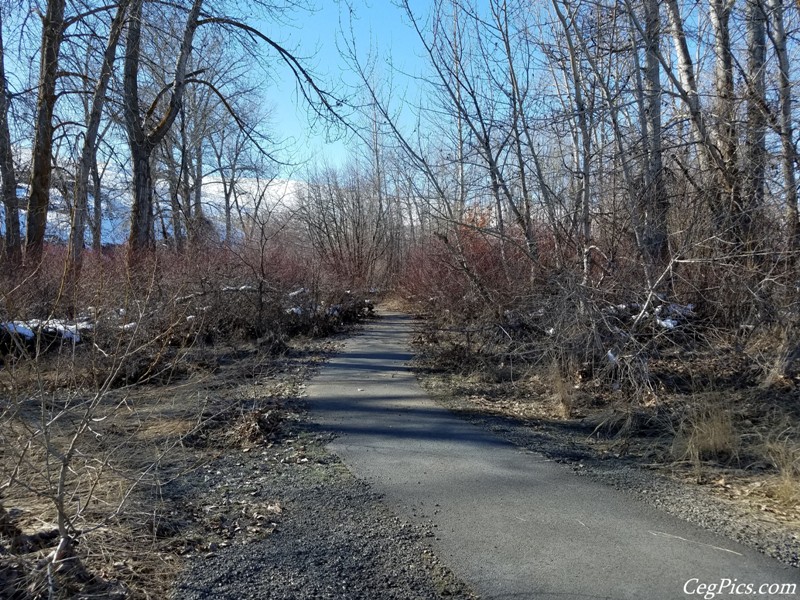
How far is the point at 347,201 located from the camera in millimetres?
41469

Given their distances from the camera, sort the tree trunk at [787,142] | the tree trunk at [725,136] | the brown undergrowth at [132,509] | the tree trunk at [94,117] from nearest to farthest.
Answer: the brown undergrowth at [132,509]
the tree trunk at [787,142]
the tree trunk at [725,136]
the tree trunk at [94,117]

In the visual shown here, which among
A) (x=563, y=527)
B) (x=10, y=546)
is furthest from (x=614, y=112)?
(x=10, y=546)

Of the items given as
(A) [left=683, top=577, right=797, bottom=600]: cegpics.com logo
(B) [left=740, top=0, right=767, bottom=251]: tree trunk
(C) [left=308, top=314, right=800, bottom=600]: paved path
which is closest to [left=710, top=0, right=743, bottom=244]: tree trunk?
(B) [left=740, top=0, right=767, bottom=251]: tree trunk

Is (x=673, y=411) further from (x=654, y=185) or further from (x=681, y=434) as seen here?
(x=654, y=185)

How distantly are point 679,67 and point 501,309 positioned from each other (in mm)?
5403

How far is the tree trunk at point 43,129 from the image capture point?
11734mm

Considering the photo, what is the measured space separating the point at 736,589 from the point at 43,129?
15883 mm

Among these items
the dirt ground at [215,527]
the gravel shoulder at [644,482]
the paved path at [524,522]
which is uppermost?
the dirt ground at [215,527]

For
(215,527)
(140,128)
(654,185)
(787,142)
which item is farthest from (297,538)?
(140,128)

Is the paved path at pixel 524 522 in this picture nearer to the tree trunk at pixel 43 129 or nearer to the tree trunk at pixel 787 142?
the tree trunk at pixel 787 142

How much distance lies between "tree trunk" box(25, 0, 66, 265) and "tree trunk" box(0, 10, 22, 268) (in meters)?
0.34

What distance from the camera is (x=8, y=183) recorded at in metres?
14.8

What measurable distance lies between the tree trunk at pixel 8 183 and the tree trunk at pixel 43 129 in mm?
339

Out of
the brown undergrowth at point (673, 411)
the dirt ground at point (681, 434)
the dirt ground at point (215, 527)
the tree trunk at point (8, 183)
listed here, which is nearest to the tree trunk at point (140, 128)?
the tree trunk at point (8, 183)
